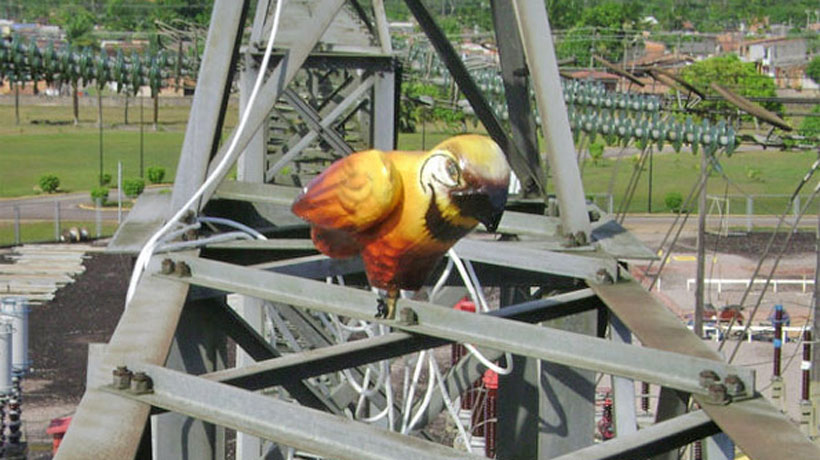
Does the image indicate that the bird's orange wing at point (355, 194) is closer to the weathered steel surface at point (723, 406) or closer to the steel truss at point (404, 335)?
the steel truss at point (404, 335)

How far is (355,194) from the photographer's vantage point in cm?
346

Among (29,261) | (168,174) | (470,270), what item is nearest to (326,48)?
(470,270)

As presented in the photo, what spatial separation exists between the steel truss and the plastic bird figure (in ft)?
1.46

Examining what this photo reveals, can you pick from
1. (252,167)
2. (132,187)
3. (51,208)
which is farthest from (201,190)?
(132,187)

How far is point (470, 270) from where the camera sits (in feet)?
16.5

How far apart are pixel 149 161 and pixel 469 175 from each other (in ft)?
187

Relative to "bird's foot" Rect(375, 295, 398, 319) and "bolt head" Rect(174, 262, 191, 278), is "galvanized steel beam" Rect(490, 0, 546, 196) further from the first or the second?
"bird's foot" Rect(375, 295, 398, 319)

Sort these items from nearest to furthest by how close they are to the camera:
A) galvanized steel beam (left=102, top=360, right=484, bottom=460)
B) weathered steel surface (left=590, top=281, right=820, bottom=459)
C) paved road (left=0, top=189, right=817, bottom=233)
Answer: weathered steel surface (left=590, top=281, right=820, bottom=459) < galvanized steel beam (left=102, top=360, right=484, bottom=460) < paved road (left=0, top=189, right=817, bottom=233)

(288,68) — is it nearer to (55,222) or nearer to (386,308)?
(386,308)

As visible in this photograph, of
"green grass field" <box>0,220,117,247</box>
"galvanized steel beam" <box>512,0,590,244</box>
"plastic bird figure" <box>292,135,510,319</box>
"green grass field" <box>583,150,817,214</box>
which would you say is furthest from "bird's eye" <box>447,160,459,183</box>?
"green grass field" <box>583,150,817,214</box>

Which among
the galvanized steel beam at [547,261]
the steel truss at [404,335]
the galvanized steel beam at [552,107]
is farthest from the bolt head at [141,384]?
the galvanized steel beam at [552,107]

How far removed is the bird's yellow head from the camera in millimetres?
3244

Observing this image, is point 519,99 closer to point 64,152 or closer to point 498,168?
point 498,168

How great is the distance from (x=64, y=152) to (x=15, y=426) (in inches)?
1911
